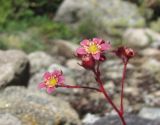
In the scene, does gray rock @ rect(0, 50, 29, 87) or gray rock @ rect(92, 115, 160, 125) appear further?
gray rock @ rect(0, 50, 29, 87)

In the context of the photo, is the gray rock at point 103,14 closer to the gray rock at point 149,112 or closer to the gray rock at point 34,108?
the gray rock at point 149,112

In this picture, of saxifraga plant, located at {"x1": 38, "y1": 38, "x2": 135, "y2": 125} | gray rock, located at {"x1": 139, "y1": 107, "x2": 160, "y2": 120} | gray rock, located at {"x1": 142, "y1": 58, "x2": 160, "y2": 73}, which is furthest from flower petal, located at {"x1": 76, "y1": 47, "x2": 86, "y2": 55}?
gray rock, located at {"x1": 142, "y1": 58, "x2": 160, "y2": 73}

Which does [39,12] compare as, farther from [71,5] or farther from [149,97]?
[149,97]

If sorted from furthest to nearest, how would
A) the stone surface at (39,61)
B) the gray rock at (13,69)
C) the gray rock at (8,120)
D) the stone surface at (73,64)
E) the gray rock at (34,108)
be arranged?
the stone surface at (73,64), the stone surface at (39,61), the gray rock at (13,69), the gray rock at (34,108), the gray rock at (8,120)

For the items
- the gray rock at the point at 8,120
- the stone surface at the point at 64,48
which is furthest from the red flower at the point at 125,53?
the stone surface at the point at 64,48

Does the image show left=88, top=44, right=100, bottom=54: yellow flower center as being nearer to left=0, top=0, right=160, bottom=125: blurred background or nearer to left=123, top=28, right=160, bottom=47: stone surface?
left=0, top=0, right=160, bottom=125: blurred background

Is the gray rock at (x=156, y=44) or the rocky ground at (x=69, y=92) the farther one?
the gray rock at (x=156, y=44)

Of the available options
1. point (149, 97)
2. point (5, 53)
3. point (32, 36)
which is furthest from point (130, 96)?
point (32, 36)
